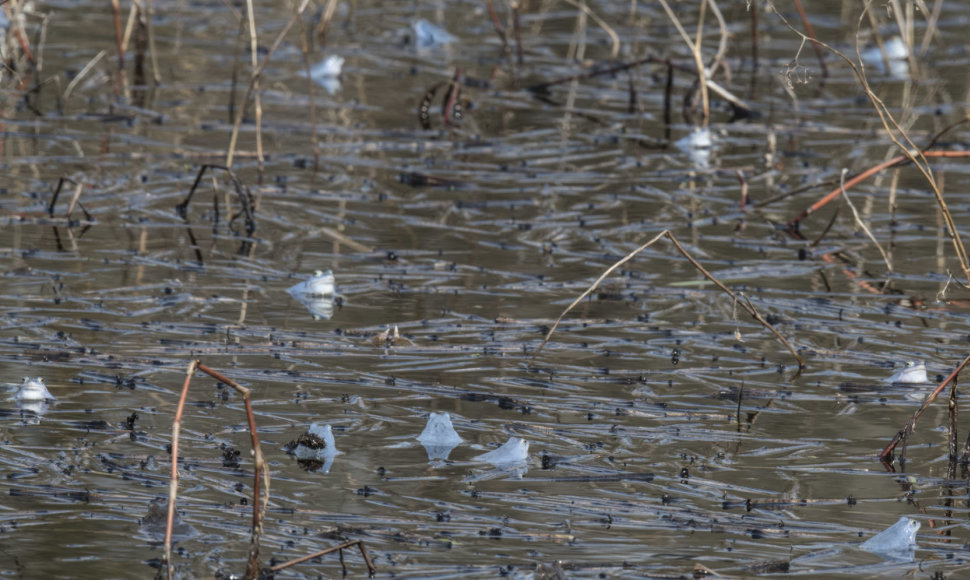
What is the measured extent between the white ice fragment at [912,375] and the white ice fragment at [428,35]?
26.5ft

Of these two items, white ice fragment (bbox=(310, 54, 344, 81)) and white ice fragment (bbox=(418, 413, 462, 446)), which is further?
white ice fragment (bbox=(310, 54, 344, 81))

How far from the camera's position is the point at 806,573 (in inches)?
151

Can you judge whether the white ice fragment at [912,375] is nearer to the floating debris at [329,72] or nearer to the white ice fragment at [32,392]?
the white ice fragment at [32,392]

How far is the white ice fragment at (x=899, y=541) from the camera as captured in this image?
3943 millimetres

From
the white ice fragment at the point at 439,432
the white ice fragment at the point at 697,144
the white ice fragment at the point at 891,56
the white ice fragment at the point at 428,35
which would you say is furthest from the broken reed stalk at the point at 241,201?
the white ice fragment at the point at 891,56

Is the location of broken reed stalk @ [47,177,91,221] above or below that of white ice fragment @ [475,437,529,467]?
above

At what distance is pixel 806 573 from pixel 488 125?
6689 mm

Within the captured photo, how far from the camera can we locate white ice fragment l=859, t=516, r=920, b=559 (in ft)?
12.9

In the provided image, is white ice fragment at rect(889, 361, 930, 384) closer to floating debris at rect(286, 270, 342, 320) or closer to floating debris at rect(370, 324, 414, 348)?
floating debris at rect(370, 324, 414, 348)

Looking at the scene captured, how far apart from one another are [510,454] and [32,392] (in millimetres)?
1658

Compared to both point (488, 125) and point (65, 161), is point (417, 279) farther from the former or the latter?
point (488, 125)

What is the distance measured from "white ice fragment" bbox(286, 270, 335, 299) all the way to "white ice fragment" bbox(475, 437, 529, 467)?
1.95 metres

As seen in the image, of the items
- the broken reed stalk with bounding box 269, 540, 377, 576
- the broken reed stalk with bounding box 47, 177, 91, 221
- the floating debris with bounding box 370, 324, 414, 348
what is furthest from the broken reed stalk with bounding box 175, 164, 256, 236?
the broken reed stalk with bounding box 269, 540, 377, 576

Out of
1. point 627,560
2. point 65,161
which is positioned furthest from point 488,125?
point 627,560
